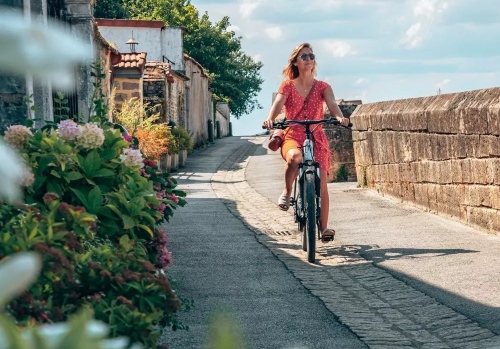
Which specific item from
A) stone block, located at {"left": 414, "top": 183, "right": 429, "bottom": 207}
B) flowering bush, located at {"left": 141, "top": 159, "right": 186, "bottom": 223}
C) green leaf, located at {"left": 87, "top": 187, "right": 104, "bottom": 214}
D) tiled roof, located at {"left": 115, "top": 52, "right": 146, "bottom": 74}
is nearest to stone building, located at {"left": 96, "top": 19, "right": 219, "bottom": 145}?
tiled roof, located at {"left": 115, "top": 52, "right": 146, "bottom": 74}

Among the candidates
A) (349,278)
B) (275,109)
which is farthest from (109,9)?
(349,278)

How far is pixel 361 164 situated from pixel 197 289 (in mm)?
8467

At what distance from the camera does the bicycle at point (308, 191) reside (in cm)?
761

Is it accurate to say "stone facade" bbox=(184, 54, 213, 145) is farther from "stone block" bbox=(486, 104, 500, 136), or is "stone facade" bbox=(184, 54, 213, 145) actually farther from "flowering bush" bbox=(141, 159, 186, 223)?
"flowering bush" bbox=(141, 159, 186, 223)

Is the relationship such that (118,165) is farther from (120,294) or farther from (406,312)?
(406,312)

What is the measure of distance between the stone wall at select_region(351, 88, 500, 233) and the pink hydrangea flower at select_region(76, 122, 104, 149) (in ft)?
16.0

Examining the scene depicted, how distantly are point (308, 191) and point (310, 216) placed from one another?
Result: 0.74 feet

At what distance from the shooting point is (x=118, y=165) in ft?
14.8

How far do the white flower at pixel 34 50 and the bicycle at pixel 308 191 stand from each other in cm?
709

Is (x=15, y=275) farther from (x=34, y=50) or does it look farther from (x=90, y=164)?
(x=90, y=164)

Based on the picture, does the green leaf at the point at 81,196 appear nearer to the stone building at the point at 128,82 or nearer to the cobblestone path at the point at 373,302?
the cobblestone path at the point at 373,302

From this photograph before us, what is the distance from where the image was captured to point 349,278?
6.91 m

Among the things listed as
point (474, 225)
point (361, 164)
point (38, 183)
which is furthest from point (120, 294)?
point (361, 164)

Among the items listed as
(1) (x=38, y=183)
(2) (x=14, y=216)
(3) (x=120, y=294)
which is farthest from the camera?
(1) (x=38, y=183)
